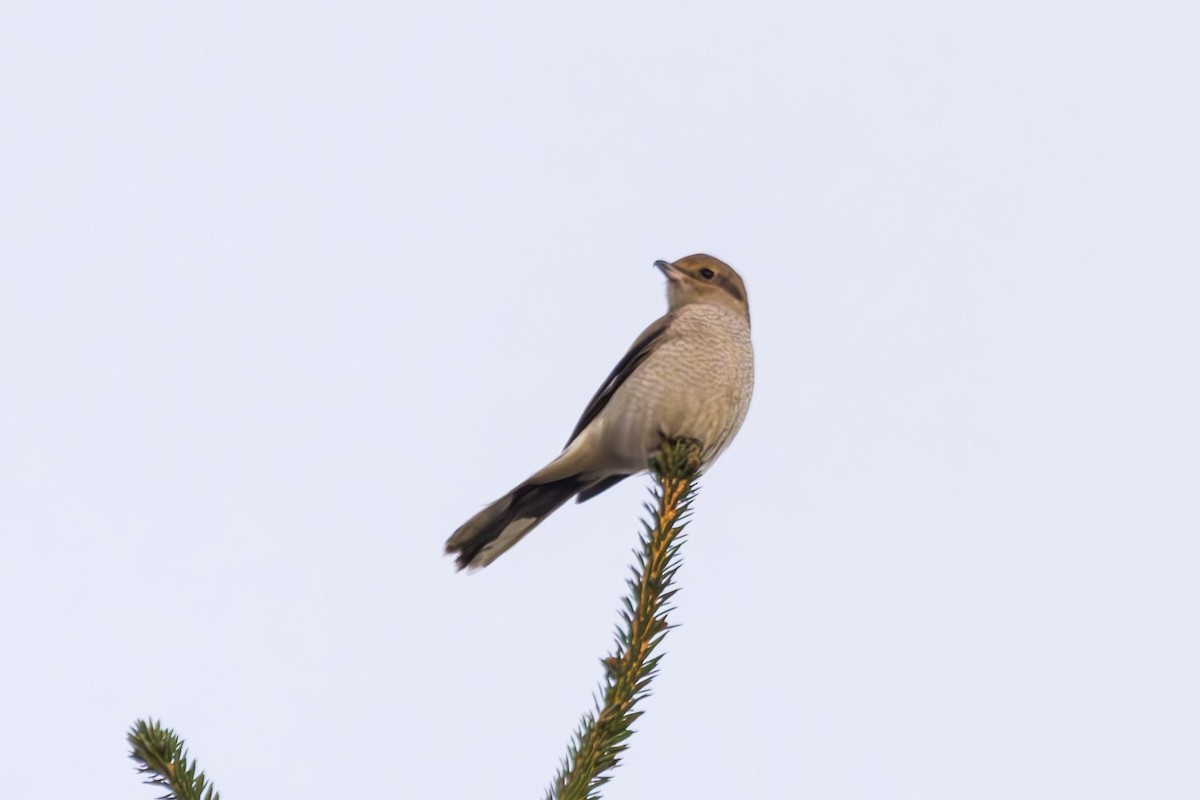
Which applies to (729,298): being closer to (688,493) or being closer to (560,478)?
(560,478)

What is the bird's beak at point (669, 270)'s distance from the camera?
7633 millimetres

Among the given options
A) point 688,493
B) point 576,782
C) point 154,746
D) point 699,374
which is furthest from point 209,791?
point 699,374

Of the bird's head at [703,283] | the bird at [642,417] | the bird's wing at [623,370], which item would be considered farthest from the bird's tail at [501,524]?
the bird's head at [703,283]

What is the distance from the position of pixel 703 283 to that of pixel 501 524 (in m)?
2.08

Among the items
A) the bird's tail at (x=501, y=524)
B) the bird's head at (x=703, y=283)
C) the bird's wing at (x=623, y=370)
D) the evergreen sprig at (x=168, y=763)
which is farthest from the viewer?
the bird's head at (x=703, y=283)

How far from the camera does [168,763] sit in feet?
9.20

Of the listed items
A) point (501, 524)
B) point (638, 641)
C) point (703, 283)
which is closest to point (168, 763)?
point (638, 641)

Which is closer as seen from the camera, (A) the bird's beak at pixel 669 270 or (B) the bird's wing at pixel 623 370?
(B) the bird's wing at pixel 623 370

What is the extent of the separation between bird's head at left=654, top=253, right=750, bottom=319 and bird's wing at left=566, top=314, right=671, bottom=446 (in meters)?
0.63

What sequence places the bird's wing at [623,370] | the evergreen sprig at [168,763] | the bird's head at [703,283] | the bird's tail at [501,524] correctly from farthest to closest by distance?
1. the bird's head at [703,283]
2. the bird's wing at [623,370]
3. the bird's tail at [501,524]
4. the evergreen sprig at [168,763]

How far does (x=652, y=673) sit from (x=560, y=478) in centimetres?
342

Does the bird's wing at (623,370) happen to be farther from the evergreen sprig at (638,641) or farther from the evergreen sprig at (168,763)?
the evergreen sprig at (168,763)

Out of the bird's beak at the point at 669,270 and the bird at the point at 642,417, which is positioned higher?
the bird's beak at the point at 669,270

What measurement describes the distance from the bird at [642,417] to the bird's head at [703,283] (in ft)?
1.34
